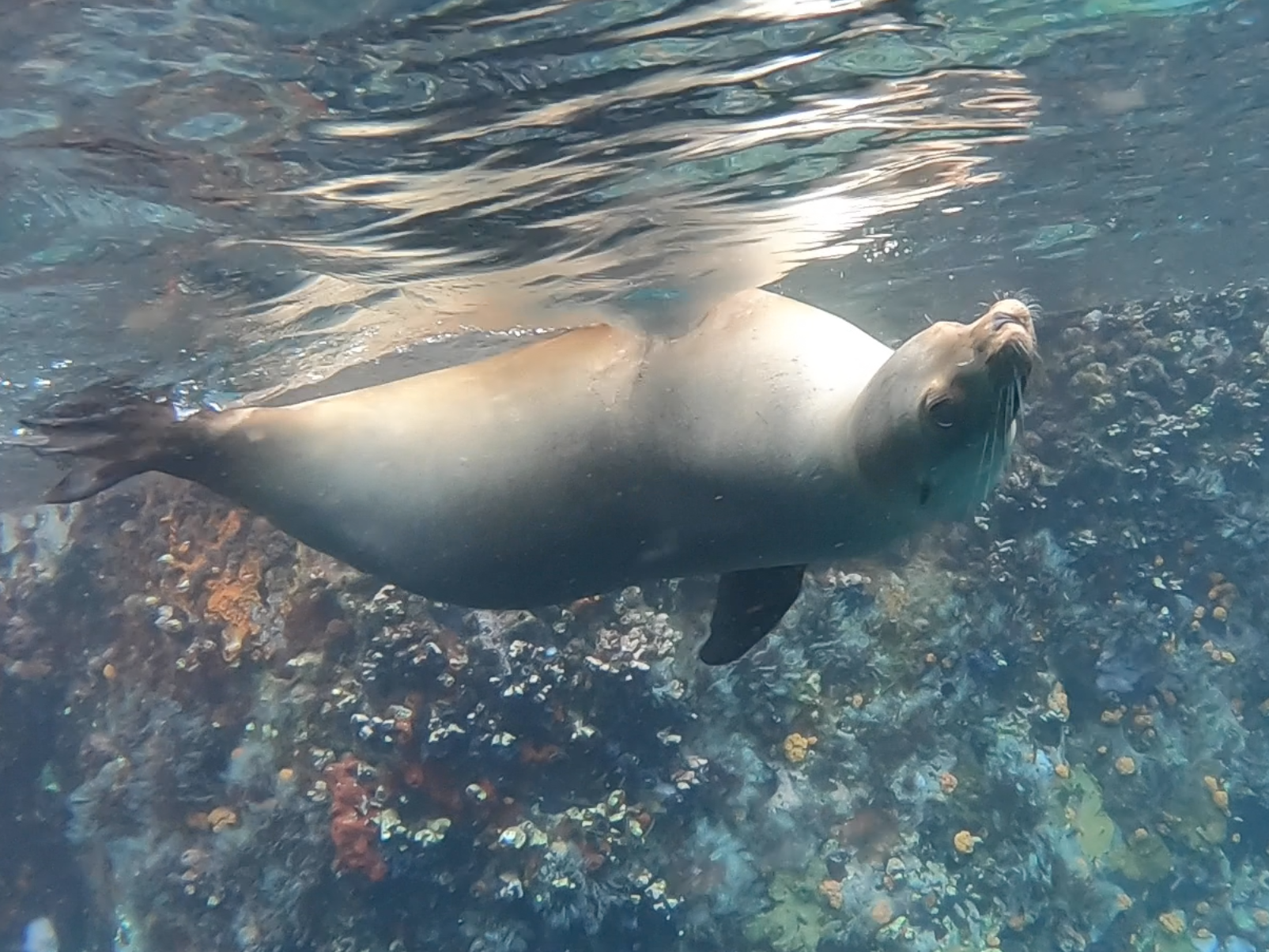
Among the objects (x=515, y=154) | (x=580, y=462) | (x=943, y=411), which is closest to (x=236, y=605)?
(x=515, y=154)

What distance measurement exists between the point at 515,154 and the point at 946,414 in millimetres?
3694

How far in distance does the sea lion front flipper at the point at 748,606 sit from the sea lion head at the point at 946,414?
1129 mm

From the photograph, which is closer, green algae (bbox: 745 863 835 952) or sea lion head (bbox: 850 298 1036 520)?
sea lion head (bbox: 850 298 1036 520)

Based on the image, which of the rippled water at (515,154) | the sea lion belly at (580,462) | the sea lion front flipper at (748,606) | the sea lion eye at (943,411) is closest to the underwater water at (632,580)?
the rippled water at (515,154)

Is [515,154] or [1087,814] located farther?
[1087,814]

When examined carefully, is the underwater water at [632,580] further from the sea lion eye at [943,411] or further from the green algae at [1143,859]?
the sea lion eye at [943,411]

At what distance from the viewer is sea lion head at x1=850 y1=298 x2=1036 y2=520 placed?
8.92 feet

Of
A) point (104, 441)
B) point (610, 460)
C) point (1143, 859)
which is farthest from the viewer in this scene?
point (1143, 859)

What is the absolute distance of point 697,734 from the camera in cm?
811

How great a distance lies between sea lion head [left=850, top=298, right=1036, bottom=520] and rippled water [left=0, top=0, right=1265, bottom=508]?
2.11 metres

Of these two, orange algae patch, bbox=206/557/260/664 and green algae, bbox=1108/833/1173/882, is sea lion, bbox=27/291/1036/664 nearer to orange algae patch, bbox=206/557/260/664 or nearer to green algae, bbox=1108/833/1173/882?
orange algae patch, bbox=206/557/260/664

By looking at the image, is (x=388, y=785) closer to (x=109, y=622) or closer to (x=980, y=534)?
(x=109, y=622)

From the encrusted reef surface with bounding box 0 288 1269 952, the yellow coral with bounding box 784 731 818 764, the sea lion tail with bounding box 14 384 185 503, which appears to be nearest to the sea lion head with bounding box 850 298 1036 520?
the sea lion tail with bounding box 14 384 185 503

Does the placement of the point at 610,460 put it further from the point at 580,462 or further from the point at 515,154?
the point at 515,154
